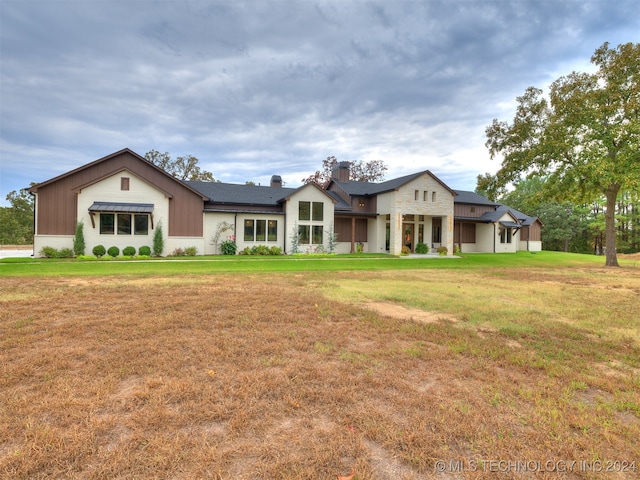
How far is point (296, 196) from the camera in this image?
23.7 m

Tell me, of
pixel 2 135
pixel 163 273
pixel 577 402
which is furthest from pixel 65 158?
pixel 577 402

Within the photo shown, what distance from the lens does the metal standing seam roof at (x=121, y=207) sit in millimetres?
18781

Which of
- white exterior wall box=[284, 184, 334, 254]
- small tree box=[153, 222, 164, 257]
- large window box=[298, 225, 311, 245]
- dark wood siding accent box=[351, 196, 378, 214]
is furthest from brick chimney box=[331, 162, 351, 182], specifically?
small tree box=[153, 222, 164, 257]

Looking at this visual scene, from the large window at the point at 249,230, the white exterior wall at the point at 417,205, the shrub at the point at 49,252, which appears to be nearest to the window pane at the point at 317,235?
the large window at the point at 249,230

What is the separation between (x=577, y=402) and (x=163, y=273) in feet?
41.4

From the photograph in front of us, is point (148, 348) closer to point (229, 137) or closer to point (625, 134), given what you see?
point (625, 134)

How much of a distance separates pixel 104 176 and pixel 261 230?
34.1ft

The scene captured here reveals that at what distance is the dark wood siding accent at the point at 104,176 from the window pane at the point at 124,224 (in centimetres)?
233

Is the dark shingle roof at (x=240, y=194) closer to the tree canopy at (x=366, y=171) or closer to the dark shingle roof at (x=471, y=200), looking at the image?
the dark shingle roof at (x=471, y=200)

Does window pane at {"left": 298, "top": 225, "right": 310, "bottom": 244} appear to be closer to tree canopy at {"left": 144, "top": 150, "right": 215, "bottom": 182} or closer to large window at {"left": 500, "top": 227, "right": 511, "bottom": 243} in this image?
large window at {"left": 500, "top": 227, "right": 511, "bottom": 243}

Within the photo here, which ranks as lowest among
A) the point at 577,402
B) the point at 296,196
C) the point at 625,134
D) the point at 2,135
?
the point at 577,402

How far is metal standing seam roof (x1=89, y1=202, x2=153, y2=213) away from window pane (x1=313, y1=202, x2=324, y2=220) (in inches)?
443

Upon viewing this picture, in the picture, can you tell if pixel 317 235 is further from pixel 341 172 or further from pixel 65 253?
pixel 65 253

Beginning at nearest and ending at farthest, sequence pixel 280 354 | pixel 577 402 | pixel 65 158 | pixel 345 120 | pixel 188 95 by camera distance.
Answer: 1. pixel 577 402
2. pixel 280 354
3. pixel 188 95
4. pixel 345 120
5. pixel 65 158
